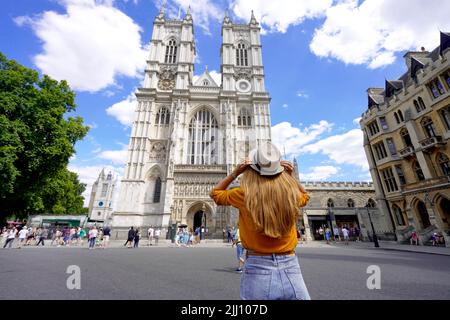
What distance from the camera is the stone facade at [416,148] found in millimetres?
14711

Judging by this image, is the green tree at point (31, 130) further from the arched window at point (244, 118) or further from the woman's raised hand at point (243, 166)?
the arched window at point (244, 118)

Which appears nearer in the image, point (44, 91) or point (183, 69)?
point (44, 91)

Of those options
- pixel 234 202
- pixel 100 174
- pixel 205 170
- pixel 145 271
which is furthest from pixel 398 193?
pixel 100 174

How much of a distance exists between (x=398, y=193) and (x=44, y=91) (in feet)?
99.9

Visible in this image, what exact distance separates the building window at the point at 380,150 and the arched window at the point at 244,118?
1551 cm

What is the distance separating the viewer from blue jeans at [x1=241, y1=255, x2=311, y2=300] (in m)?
1.32

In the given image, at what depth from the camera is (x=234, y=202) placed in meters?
1.63

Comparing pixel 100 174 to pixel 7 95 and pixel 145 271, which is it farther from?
pixel 145 271

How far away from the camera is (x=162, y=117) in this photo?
1180 inches

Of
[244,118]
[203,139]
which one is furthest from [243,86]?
[203,139]

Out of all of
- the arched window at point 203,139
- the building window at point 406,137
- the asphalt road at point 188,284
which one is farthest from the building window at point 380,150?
the arched window at point 203,139

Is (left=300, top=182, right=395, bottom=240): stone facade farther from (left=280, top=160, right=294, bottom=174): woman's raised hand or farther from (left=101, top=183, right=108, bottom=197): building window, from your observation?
(left=101, top=183, right=108, bottom=197): building window

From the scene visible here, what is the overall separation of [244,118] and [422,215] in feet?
72.4

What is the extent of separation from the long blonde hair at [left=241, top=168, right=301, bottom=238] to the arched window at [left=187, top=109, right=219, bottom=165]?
2652 cm
